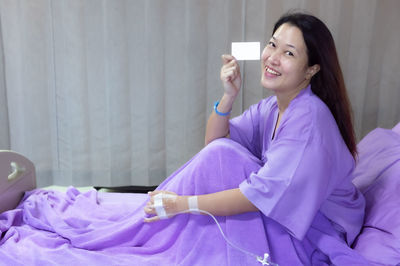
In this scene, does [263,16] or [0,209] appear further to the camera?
[263,16]

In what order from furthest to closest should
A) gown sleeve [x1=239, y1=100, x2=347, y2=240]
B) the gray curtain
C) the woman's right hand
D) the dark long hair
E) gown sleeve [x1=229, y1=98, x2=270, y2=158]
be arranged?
the gray curtain → gown sleeve [x1=229, y1=98, x2=270, y2=158] → the woman's right hand → the dark long hair → gown sleeve [x1=239, y1=100, x2=347, y2=240]

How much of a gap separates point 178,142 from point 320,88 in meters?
1.24

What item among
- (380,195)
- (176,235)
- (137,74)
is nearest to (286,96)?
(380,195)

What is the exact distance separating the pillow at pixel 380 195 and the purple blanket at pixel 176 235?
3.4 inches

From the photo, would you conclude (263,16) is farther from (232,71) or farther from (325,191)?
(325,191)

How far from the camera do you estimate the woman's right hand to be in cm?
139

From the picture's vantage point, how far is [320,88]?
1261 mm

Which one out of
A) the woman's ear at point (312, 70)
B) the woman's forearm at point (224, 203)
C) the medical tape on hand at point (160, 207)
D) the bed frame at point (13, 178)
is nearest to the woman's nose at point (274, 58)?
the woman's ear at point (312, 70)

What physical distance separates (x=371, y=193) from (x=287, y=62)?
1.84 ft

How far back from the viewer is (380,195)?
1.32 m

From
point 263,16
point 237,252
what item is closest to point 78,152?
point 263,16

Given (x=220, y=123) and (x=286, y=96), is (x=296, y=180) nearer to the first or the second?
(x=286, y=96)

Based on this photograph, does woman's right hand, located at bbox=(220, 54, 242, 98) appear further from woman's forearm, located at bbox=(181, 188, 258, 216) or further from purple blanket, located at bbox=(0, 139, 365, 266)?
woman's forearm, located at bbox=(181, 188, 258, 216)

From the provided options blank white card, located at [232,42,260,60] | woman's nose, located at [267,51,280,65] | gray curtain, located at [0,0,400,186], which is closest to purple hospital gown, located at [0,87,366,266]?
woman's nose, located at [267,51,280,65]
